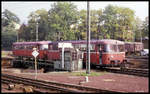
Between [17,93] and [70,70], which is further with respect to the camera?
[70,70]

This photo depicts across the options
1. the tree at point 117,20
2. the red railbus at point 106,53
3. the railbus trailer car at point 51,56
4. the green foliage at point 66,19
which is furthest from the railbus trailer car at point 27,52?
the tree at point 117,20

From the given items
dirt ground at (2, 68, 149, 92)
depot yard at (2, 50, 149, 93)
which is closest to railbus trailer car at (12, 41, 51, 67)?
depot yard at (2, 50, 149, 93)

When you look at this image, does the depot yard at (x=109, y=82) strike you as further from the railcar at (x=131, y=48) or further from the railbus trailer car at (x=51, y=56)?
the railcar at (x=131, y=48)

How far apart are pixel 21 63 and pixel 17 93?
785 inches

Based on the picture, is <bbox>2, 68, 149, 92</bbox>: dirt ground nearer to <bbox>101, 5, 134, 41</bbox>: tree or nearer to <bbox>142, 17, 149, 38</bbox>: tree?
<bbox>101, 5, 134, 41</bbox>: tree

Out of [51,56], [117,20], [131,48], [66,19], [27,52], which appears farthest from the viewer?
[117,20]

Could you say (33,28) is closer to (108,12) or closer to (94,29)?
(94,29)

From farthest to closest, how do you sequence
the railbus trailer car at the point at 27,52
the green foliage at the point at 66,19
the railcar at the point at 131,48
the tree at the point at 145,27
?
1. the tree at the point at 145,27
2. the railcar at the point at 131,48
3. the railbus trailer car at the point at 27,52
4. the green foliage at the point at 66,19

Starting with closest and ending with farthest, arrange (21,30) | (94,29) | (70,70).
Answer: (70,70), (94,29), (21,30)

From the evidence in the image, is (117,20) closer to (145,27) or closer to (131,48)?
(131,48)

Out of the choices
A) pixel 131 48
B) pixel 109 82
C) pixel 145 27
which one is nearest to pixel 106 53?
pixel 109 82

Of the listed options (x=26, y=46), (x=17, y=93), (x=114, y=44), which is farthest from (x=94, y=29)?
(x=17, y=93)

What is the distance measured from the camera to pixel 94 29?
46.4 m

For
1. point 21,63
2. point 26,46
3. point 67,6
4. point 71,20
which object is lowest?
point 21,63
